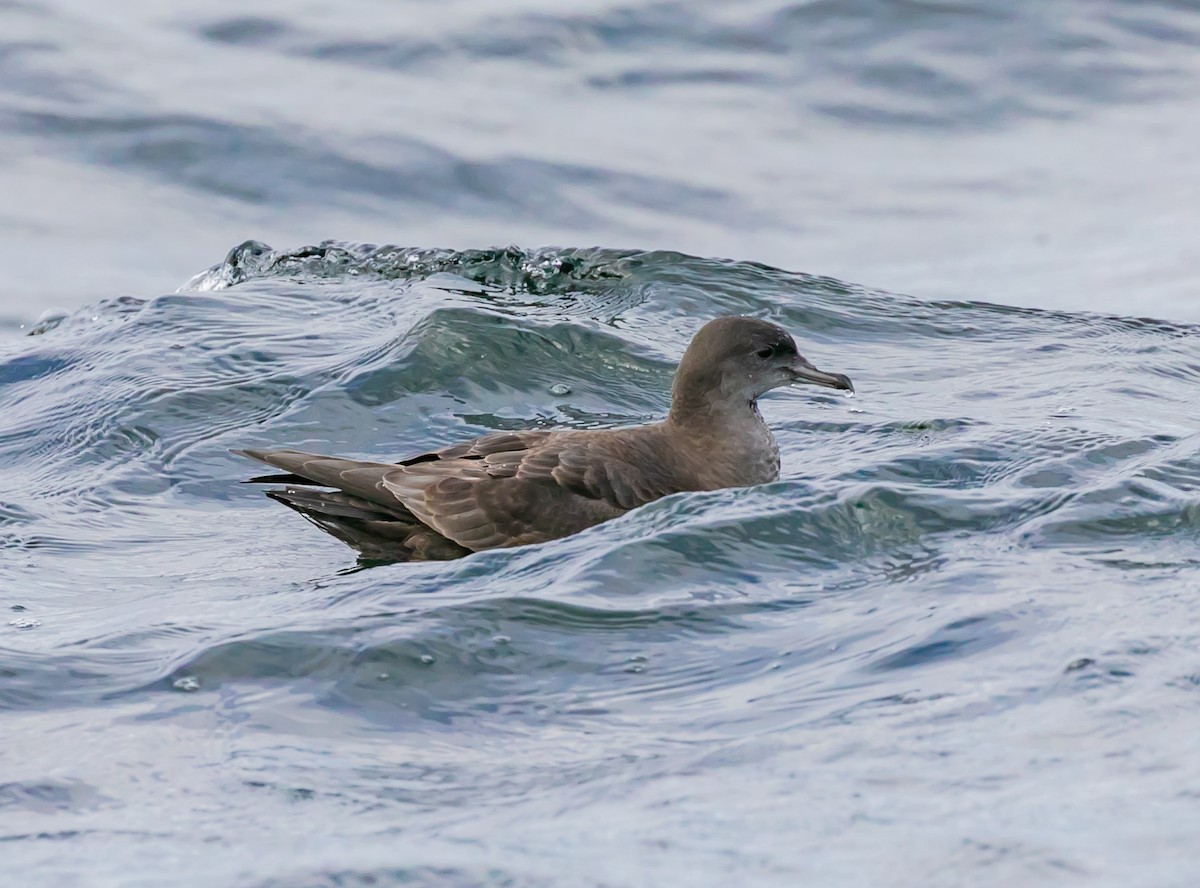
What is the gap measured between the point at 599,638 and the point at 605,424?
115 inches

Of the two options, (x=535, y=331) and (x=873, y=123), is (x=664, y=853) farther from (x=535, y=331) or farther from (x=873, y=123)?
(x=873, y=123)

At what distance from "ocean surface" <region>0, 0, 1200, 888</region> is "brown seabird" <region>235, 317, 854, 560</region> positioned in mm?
219

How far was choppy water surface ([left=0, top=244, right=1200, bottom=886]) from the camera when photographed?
4.00 meters

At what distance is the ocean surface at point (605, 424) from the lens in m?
4.16

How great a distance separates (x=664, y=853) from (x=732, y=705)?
0.84 metres

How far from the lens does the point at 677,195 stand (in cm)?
1226

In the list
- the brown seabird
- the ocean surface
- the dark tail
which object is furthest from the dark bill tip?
the dark tail

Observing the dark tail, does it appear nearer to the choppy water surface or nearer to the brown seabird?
the brown seabird

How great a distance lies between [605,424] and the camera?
8.05 meters

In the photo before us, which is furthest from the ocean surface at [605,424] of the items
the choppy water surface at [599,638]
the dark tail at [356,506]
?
the dark tail at [356,506]

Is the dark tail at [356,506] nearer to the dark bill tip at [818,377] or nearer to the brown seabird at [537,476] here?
the brown seabird at [537,476]

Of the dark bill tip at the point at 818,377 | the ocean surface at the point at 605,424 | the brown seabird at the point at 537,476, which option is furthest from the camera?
the dark bill tip at the point at 818,377

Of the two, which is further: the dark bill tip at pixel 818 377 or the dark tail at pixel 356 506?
the dark bill tip at pixel 818 377

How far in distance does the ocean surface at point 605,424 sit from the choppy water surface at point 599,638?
0.8 inches
